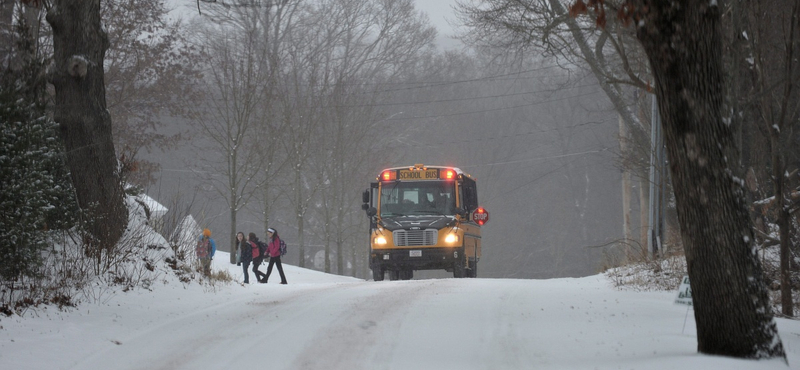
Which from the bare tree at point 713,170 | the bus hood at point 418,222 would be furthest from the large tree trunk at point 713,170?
the bus hood at point 418,222

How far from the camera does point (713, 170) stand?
22.1ft

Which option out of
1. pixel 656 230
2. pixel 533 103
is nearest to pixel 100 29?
pixel 656 230

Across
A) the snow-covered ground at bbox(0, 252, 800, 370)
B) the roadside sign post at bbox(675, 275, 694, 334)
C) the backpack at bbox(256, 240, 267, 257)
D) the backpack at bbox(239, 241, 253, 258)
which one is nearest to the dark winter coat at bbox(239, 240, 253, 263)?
the backpack at bbox(239, 241, 253, 258)

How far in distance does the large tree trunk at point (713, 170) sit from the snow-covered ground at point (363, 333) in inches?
11.5

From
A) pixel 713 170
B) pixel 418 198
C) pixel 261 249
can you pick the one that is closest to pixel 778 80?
pixel 713 170

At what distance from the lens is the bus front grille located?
2012cm

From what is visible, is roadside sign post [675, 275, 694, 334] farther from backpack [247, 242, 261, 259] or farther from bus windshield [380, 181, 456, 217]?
backpack [247, 242, 261, 259]

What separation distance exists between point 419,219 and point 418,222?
132 mm

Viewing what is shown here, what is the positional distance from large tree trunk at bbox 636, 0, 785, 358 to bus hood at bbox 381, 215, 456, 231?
13.3 m

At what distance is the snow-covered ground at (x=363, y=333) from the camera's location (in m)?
7.25

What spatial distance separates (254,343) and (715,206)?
14.4ft

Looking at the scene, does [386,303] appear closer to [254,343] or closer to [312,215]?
[254,343]

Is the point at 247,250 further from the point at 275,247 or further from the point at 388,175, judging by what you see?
the point at 388,175

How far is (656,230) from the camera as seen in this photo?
18.1m
